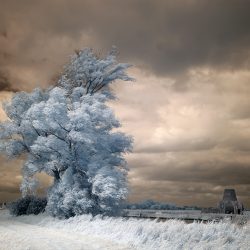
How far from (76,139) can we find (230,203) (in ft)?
49.8

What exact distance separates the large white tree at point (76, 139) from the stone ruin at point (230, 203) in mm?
9882

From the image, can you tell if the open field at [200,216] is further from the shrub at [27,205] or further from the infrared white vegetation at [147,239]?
the shrub at [27,205]

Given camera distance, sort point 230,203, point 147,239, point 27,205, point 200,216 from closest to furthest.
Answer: point 147,239 → point 200,216 → point 230,203 → point 27,205

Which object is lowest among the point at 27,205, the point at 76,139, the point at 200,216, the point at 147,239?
the point at 147,239

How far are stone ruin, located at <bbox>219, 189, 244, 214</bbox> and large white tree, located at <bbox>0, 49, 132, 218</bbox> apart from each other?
988cm

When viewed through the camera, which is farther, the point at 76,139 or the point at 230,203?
the point at 230,203

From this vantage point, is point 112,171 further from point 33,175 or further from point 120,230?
point 120,230

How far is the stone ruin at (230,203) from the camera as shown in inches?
1431

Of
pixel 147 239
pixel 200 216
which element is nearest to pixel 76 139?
pixel 200 216

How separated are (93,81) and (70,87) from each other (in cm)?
214

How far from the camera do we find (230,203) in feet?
120

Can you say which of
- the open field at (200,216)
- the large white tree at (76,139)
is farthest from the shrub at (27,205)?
the open field at (200,216)

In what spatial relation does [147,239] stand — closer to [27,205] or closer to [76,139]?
[76,139]

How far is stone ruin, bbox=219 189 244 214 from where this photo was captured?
119 feet
